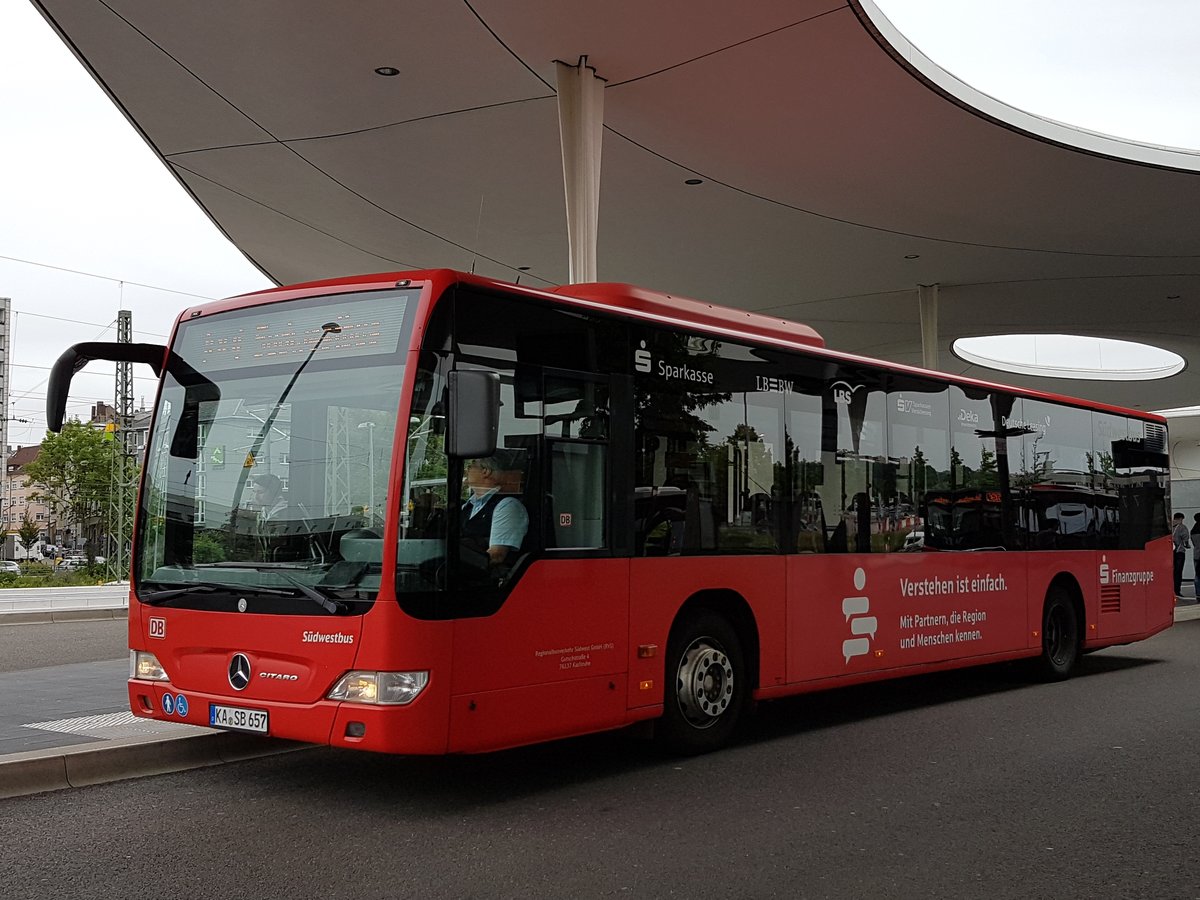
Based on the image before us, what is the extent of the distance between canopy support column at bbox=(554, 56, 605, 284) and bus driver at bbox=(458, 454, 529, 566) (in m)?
8.81

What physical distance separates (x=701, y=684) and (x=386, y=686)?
269 centimetres

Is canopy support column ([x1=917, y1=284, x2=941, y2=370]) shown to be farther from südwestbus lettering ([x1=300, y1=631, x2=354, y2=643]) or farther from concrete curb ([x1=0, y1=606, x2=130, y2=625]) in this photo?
südwestbus lettering ([x1=300, y1=631, x2=354, y2=643])

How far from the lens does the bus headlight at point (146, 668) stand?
7.32m

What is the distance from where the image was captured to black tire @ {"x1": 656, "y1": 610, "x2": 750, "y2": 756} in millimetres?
8219

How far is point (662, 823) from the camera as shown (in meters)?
6.48

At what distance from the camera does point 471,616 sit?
6.73 meters

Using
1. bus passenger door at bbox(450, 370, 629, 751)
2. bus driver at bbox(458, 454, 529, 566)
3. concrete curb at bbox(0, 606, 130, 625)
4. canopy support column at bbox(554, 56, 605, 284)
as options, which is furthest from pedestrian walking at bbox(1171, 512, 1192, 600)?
bus driver at bbox(458, 454, 529, 566)

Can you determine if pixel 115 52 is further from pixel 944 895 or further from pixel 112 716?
pixel 944 895

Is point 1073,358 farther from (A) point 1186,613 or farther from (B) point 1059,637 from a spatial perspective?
(B) point 1059,637

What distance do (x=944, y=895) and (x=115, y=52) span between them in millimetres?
14238

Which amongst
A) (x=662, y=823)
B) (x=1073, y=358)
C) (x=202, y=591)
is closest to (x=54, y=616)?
(x=202, y=591)

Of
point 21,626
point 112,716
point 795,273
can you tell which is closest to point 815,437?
point 112,716

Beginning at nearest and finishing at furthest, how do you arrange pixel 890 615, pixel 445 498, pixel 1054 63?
pixel 445 498
pixel 890 615
pixel 1054 63

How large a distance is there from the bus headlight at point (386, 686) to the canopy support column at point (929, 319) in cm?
2405
